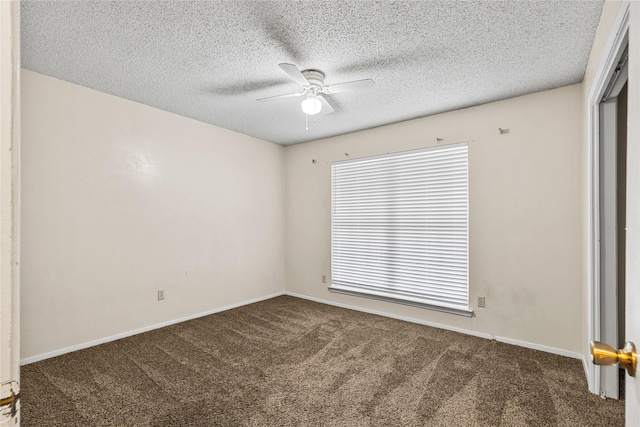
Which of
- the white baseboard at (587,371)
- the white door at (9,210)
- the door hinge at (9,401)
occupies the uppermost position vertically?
the white door at (9,210)

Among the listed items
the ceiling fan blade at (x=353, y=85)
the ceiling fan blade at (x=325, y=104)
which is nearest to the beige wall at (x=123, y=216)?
the ceiling fan blade at (x=325, y=104)

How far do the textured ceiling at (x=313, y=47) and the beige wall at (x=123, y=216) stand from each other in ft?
1.32

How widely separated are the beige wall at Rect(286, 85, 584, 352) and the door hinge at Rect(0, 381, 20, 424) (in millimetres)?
3632

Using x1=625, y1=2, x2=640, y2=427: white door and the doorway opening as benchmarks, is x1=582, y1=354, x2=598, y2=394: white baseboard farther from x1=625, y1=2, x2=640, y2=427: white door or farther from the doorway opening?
x1=625, y1=2, x2=640, y2=427: white door

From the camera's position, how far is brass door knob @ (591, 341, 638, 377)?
26.1 inches

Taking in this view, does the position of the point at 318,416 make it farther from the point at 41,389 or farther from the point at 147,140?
the point at 147,140

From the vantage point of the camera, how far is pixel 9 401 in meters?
0.44

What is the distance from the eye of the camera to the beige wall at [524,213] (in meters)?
2.87

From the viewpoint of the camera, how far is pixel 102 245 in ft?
10.3

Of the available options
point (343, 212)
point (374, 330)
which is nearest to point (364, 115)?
point (343, 212)

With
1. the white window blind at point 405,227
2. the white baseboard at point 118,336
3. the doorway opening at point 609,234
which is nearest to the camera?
the doorway opening at point 609,234

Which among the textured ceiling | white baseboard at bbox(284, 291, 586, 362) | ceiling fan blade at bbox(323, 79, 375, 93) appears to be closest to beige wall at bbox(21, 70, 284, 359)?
the textured ceiling

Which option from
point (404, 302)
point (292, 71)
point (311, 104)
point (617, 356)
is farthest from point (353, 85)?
point (404, 302)

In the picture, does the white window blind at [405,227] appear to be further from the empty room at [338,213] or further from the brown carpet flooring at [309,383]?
the brown carpet flooring at [309,383]
